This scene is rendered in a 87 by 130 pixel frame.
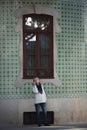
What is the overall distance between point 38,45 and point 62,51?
0.95 m

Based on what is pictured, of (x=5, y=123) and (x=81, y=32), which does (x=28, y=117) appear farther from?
(x=81, y=32)

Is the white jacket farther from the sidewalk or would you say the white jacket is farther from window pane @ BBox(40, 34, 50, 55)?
window pane @ BBox(40, 34, 50, 55)

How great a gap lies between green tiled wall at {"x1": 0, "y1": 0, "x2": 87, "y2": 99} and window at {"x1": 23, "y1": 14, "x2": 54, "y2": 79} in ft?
1.18

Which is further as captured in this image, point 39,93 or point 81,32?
point 81,32

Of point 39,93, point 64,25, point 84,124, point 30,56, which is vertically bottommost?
point 84,124

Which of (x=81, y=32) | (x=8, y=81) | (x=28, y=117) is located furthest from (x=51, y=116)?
(x=81, y=32)

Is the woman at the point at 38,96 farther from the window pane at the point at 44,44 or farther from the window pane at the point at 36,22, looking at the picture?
the window pane at the point at 36,22

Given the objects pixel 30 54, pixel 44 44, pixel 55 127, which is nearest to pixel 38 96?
pixel 55 127

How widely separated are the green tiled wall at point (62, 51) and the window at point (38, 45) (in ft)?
1.18

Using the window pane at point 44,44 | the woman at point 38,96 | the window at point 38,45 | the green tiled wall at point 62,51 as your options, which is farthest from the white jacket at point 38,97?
the window pane at point 44,44

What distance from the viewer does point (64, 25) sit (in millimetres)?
18109

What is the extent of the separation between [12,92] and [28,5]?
3.33m

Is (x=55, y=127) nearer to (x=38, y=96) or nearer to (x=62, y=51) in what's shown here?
(x=38, y=96)

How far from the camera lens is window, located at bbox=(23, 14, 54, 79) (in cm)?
1797
